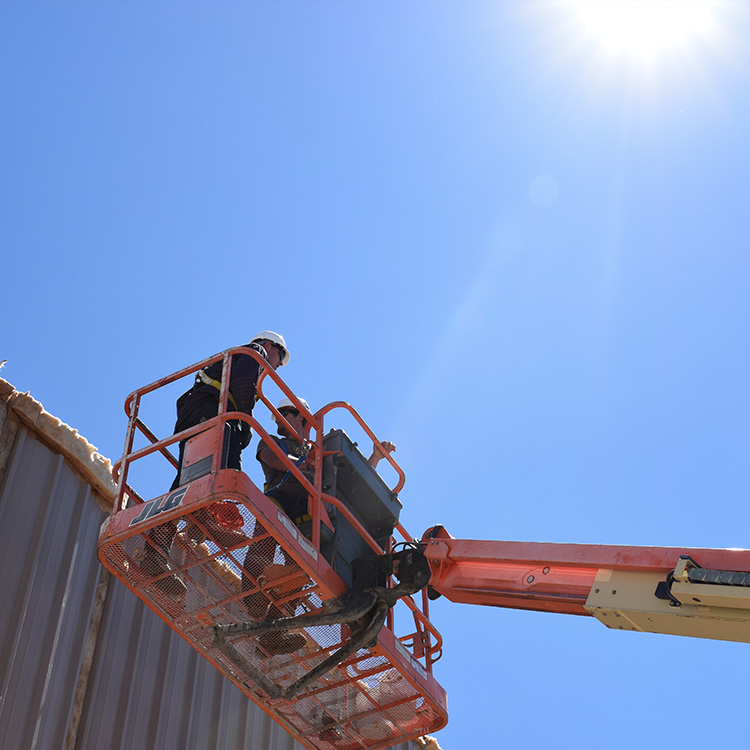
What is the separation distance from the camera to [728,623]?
7.05 m

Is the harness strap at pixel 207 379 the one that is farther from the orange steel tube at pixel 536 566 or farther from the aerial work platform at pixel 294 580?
the orange steel tube at pixel 536 566

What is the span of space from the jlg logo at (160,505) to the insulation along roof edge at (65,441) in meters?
3.35

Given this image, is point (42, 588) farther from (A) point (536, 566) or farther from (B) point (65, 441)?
(A) point (536, 566)

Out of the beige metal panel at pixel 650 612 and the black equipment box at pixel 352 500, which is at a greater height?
the black equipment box at pixel 352 500

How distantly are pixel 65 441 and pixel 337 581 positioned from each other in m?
4.19

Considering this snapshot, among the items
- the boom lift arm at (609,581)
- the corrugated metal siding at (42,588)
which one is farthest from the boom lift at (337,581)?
the corrugated metal siding at (42,588)

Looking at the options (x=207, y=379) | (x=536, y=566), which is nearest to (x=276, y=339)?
(x=207, y=379)

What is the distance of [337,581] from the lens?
321 inches

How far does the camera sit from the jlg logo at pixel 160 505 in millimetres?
7549

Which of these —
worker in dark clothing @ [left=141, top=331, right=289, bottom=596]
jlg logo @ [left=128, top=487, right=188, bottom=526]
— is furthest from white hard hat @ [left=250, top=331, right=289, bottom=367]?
jlg logo @ [left=128, top=487, right=188, bottom=526]

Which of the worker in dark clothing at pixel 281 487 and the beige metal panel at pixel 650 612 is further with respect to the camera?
the worker in dark clothing at pixel 281 487

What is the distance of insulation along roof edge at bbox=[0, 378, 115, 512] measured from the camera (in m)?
10.5

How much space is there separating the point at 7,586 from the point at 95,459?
1.83 meters

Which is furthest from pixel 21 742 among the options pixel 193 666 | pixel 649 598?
pixel 649 598
